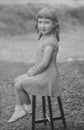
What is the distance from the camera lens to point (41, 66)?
4617 mm

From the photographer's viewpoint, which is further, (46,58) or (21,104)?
(21,104)

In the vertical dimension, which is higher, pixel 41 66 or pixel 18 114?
Result: pixel 41 66

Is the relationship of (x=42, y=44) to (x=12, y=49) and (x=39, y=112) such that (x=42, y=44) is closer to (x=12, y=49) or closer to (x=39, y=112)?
(x=39, y=112)

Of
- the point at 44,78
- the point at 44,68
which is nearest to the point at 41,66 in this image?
the point at 44,68

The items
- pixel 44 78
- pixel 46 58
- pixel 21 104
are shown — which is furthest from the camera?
pixel 21 104

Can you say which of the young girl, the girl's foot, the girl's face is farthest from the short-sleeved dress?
the girl's foot

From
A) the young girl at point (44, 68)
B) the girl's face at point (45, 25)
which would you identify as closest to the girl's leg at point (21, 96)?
the young girl at point (44, 68)

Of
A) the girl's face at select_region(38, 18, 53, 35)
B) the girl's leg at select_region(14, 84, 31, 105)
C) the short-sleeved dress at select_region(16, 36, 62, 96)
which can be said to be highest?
the girl's face at select_region(38, 18, 53, 35)

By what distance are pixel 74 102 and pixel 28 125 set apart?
122 cm

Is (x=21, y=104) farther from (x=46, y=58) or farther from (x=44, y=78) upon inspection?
(x=46, y=58)

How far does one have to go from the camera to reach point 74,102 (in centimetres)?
666

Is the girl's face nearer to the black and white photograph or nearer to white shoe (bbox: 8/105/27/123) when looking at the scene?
the black and white photograph

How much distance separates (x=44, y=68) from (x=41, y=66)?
0.05 meters

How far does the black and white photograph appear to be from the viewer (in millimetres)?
4695
